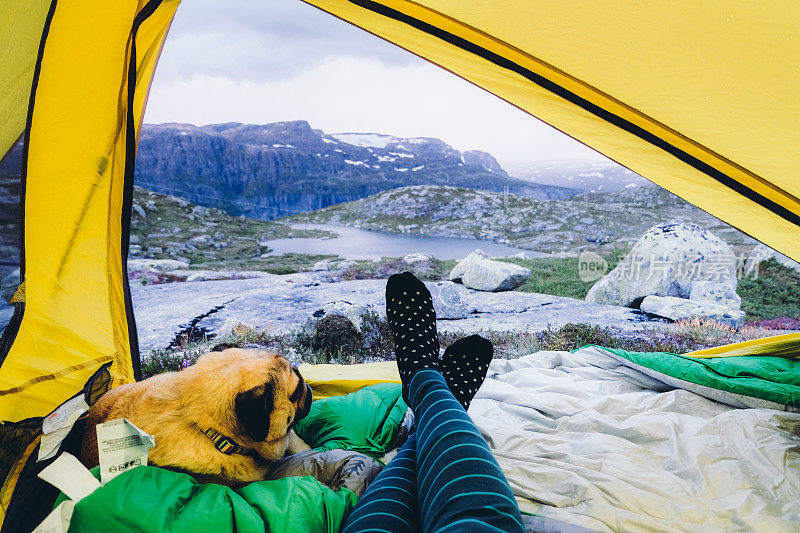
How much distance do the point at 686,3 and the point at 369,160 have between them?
215 ft

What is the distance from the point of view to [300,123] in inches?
3019

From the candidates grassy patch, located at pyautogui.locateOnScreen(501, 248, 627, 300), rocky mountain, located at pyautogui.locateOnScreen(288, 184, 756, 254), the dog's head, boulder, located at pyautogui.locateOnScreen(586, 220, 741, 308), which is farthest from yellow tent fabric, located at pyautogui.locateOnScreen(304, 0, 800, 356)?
rocky mountain, located at pyautogui.locateOnScreen(288, 184, 756, 254)

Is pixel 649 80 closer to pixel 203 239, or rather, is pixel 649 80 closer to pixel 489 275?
pixel 489 275

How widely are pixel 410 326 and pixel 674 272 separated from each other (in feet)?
22.3

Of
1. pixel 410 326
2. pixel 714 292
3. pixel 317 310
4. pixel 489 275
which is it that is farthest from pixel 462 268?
pixel 410 326

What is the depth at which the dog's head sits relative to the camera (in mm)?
1176

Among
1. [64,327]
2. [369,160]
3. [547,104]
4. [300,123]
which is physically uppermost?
[300,123]

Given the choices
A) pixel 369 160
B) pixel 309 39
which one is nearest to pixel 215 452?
pixel 309 39

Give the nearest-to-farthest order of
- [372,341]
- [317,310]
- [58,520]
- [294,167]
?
[58,520]
[372,341]
[317,310]
[294,167]

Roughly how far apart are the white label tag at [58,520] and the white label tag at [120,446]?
0.45ft

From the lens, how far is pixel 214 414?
3.85 ft

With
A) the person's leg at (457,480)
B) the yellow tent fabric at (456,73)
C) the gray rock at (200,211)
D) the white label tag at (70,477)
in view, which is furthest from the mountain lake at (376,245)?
the white label tag at (70,477)

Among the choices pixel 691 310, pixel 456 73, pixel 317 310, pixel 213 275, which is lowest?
pixel 213 275

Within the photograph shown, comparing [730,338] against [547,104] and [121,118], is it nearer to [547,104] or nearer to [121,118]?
[547,104]
